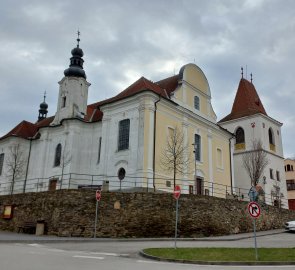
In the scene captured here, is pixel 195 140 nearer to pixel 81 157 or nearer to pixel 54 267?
pixel 81 157

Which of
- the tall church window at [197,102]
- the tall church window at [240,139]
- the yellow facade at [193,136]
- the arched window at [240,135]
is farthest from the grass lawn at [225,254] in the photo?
the arched window at [240,135]

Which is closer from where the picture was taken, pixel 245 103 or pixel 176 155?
pixel 176 155

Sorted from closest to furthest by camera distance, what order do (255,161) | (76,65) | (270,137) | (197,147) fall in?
1. (197,147)
2. (255,161)
3. (76,65)
4. (270,137)

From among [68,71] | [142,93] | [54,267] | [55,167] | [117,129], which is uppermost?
[68,71]

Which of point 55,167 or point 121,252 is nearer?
point 121,252

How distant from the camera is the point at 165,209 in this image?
21.8m

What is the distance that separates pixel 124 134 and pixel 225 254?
18.7m

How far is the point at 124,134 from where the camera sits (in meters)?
30.2

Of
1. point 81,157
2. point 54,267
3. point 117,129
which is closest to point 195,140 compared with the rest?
point 117,129

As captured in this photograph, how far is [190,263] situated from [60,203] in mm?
12564

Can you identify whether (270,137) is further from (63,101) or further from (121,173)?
(63,101)

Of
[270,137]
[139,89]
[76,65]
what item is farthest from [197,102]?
[270,137]

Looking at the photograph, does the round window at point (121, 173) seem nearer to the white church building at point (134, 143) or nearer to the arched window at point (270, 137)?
the white church building at point (134, 143)

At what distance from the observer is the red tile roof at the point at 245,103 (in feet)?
154
